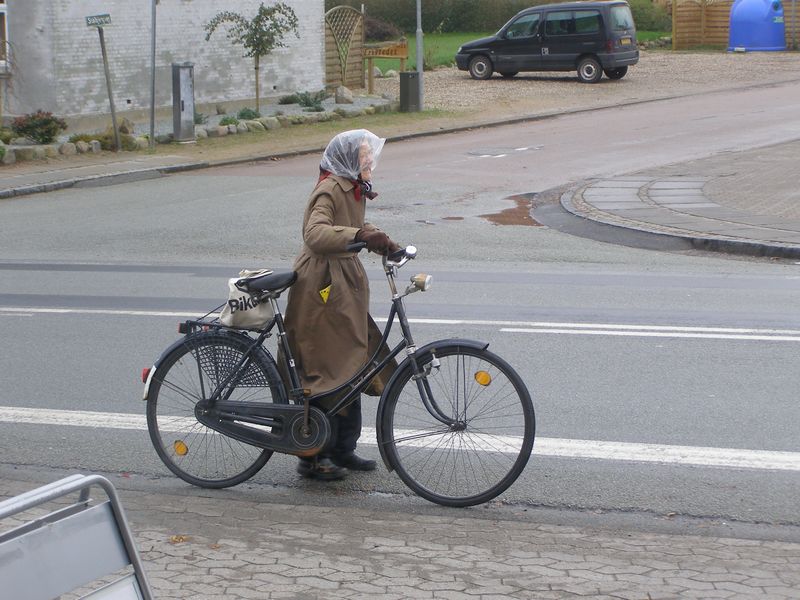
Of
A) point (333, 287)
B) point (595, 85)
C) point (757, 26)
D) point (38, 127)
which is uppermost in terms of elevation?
point (757, 26)

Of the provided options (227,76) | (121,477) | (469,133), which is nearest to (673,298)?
(121,477)

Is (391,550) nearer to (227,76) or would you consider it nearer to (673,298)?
(673,298)

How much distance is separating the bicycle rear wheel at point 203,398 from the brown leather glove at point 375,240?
2.62 feet

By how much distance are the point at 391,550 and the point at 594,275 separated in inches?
260

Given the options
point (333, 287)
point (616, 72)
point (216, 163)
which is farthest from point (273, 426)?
point (616, 72)

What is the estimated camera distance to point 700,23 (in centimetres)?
4575

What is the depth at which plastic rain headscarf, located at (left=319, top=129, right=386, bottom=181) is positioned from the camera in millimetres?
5496

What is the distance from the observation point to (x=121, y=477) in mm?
5891

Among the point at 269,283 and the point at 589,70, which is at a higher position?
the point at 589,70

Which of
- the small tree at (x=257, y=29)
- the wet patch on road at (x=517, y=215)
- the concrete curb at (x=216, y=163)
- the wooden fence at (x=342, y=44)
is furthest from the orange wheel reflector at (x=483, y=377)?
the wooden fence at (x=342, y=44)

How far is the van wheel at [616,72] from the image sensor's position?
34.0 m

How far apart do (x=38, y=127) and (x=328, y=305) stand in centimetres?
1741

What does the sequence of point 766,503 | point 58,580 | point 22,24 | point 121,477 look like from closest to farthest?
point 58,580 → point 766,503 → point 121,477 → point 22,24

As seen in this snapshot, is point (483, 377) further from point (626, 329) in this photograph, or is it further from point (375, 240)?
point (626, 329)
